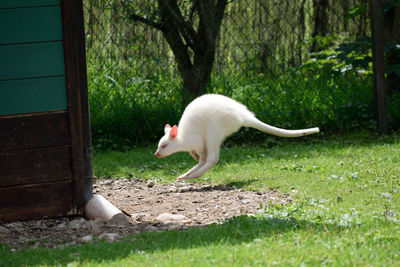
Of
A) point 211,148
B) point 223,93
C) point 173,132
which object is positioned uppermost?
point 223,93

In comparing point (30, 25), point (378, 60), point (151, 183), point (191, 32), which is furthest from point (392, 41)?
point (30, 25)

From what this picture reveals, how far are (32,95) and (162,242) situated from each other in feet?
5.45

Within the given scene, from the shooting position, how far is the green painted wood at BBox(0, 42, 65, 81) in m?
4.32

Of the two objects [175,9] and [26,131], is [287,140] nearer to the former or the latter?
[175,9]

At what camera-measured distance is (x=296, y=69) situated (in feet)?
28.5

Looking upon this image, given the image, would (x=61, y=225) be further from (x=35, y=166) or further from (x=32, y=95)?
(x=32, y=95)

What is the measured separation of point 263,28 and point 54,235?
514 centimetres

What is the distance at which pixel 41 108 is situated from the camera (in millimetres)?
4418

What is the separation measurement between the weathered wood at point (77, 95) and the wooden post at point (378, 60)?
4632 millimetres

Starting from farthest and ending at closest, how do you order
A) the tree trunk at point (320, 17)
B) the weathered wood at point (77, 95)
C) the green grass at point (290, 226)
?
the tree trunk at point (320, 17) → the weathered wood at point (77, 95) → the green grass at point (290, 226)

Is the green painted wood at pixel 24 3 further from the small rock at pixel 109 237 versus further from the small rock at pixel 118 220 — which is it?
the small rock at pixel 109 237

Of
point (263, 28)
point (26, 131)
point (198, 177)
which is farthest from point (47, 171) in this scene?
point (263, 28)

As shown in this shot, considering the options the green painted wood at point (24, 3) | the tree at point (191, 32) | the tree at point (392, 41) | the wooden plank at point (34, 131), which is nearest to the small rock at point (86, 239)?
the wooden plank at point (34, 131)

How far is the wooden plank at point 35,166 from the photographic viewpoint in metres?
4.35
